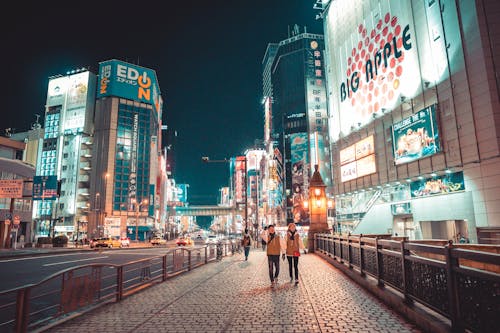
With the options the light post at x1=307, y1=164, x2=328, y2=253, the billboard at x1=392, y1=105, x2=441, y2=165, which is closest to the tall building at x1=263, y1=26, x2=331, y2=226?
the billboard at x1=392, y1=105, x2=441, y2=165

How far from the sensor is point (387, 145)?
36875mm

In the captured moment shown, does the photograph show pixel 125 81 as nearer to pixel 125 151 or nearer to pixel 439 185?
pixel 125 151

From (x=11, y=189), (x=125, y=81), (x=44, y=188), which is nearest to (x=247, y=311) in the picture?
(x=11, y=189)

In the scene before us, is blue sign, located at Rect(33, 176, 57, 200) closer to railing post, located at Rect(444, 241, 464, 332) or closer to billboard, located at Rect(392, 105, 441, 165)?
billboard, located at Rect(392, 105, 441, 165)

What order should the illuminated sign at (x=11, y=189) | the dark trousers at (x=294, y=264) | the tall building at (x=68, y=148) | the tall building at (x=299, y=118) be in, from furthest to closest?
the tall building at (x=68, y=148)
the tall building at (x=299, y=118)
the illuminated sign at (x=11, y=189)
the dark trousers at (x=294, y=264)

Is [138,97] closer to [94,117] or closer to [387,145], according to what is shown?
[94,117]

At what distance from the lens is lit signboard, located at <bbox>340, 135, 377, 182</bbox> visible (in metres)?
39.7

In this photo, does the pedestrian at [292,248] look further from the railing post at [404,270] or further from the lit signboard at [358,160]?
the lit signboard at [358,160]

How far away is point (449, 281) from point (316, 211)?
21487mm

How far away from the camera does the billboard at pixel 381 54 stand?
96.7 ft

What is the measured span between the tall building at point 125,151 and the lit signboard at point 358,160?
60.9 meters

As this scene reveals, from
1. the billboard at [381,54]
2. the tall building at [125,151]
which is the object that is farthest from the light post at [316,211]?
the tall building at [125,151]

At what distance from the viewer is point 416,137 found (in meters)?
31.3

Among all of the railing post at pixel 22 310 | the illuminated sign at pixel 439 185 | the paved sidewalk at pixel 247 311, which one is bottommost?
the paved sidewalk at pixel 247 311
